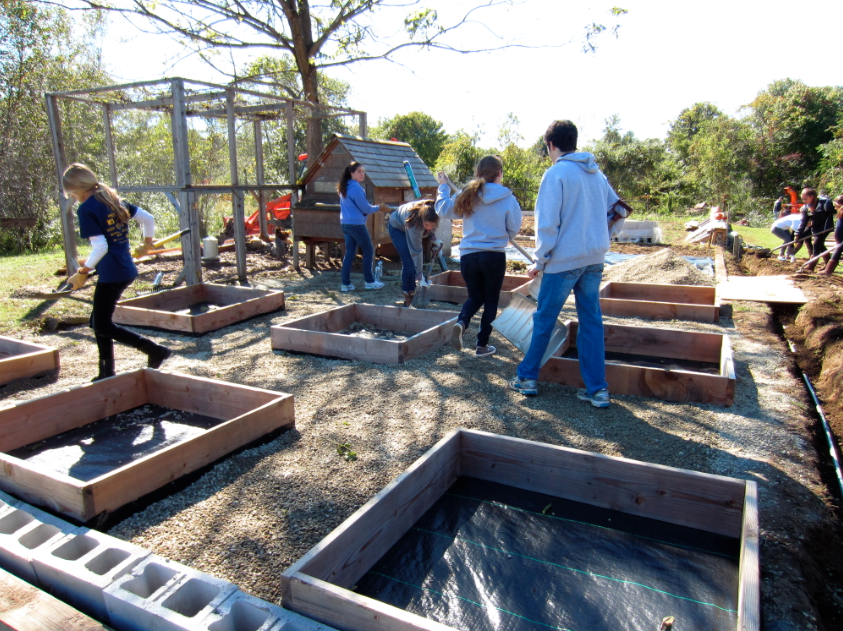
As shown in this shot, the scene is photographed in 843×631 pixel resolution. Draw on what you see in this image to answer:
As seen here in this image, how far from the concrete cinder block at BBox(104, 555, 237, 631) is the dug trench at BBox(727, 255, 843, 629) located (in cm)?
211

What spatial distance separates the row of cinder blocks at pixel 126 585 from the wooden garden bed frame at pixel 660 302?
Answer: 554 centimetres

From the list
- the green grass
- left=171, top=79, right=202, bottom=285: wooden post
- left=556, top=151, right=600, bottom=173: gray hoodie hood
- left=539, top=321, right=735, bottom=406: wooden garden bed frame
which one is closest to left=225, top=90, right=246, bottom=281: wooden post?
left=171, top=79, right=202, bottom=285: wooden post

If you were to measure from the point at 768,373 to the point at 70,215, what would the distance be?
9.30 metres

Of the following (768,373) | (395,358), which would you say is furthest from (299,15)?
(768,373)

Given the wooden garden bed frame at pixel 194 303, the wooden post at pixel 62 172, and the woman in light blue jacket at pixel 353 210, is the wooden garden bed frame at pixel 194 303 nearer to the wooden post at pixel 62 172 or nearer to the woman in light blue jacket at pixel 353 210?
the woman in light blue jacket at pixel 353 210

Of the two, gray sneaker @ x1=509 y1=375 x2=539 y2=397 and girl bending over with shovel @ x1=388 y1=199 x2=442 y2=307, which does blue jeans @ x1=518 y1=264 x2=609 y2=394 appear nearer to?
gray sneaker @ x1=509 y1=375 x2=539 y2=397

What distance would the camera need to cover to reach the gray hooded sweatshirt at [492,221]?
14.6ft

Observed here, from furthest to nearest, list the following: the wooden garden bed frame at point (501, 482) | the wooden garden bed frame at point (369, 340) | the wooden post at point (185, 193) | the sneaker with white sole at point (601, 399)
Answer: the wooden post at point (185, 193) < the wooden garden bed frame at point (369, 340) < the sneaker with white sole at point (601, 399) < the wooden garden bed frame at point (501, 482)

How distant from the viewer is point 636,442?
3.41 meters

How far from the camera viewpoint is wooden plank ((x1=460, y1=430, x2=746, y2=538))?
2459 mm

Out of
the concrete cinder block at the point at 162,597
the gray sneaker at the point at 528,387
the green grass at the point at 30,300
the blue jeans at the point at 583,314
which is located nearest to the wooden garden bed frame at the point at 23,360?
the green grass at the point at 30,300

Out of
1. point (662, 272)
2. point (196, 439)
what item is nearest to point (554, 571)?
point (196, 439)

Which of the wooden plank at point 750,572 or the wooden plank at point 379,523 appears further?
the wooden plank at point 379,523

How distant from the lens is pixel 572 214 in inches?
142
